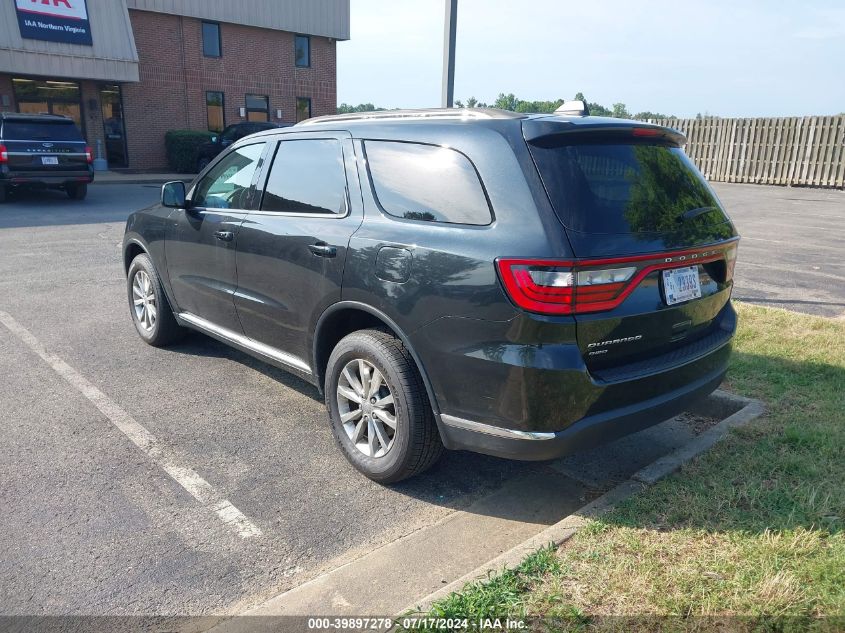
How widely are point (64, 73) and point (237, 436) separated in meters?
21.4

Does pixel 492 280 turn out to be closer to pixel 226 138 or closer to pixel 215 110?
pixel 226 138

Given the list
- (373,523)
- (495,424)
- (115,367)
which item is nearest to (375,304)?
(495,424)

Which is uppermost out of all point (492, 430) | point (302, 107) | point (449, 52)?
point (302, 107)

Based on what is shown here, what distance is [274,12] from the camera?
89.9 ft

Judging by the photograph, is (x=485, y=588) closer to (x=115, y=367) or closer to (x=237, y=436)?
(x=237, y=436)

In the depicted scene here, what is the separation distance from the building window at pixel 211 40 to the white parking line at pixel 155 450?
76.8 feet

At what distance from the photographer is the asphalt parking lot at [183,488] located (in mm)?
2834

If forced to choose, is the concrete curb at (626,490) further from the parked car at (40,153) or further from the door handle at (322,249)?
the parked car at (40,153)

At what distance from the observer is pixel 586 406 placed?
292 cm

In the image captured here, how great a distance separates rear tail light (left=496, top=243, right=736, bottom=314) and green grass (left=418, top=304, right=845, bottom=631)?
0.98 m

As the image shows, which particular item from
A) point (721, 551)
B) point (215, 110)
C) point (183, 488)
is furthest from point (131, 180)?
point (721, 551)

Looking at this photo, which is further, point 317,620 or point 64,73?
point 64,73

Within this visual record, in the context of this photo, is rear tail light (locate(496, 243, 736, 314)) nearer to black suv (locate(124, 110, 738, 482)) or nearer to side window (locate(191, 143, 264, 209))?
black suv (locate(124, 110, 738, 482))

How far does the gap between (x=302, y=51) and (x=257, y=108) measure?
3411 mm
